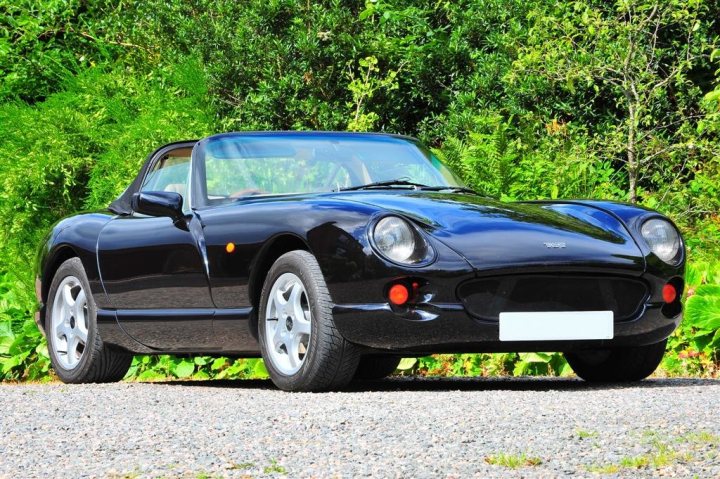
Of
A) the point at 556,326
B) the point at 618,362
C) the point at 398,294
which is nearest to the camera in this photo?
the point at 398,294

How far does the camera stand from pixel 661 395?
20.6 feet

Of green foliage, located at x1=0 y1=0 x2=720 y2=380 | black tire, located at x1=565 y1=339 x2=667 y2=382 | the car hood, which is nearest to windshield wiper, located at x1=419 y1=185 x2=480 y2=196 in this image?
the car hood

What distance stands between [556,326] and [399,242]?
0.86 m

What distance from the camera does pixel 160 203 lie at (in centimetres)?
758

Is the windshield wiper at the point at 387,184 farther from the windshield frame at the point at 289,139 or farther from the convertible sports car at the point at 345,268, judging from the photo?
the windshield frame at the point at 289,139

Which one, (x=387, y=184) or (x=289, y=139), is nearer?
(x=387, y=184)

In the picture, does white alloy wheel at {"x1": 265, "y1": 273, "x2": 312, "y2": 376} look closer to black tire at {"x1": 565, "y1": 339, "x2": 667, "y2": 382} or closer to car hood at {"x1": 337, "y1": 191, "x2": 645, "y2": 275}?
car hood at {"x1": 337, "y1": 191, "x2": 645, "y2": 275}

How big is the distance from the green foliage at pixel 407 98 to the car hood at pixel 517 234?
170 inches

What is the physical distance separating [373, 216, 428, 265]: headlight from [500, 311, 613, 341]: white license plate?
1.63ft

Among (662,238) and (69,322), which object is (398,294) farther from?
(69,322)

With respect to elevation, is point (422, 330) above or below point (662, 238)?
below

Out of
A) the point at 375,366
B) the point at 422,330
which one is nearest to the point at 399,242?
the point at 422,330

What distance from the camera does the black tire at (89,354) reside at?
27.3 ft

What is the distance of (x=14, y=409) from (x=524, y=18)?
372 inches
